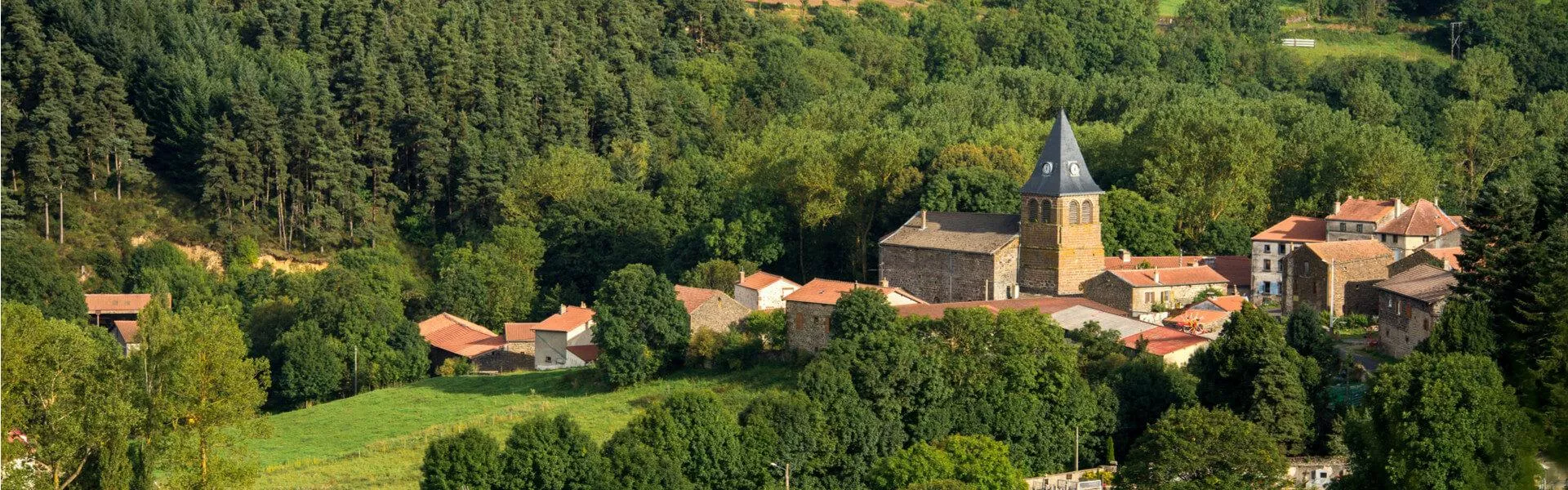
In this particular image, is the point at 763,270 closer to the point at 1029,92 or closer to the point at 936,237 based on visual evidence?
the point at 936,237

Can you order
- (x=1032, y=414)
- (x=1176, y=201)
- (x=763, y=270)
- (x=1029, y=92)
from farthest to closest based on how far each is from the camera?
(x=1029, y=92) < (x=763, y=270) < (x=1176, y=201) < (x=1032, y=414)

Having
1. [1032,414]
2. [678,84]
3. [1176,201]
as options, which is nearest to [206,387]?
[1032,414]

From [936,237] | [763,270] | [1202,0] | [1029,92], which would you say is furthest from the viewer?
[1202,0]

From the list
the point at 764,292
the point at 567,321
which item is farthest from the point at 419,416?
the point at 764,292

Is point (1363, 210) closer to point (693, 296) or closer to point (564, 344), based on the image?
point (693, 296)

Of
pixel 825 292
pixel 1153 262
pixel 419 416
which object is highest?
pixel 1153 262

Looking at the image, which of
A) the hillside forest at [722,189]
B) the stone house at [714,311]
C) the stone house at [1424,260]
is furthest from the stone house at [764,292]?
the stone house at [1424,260]
